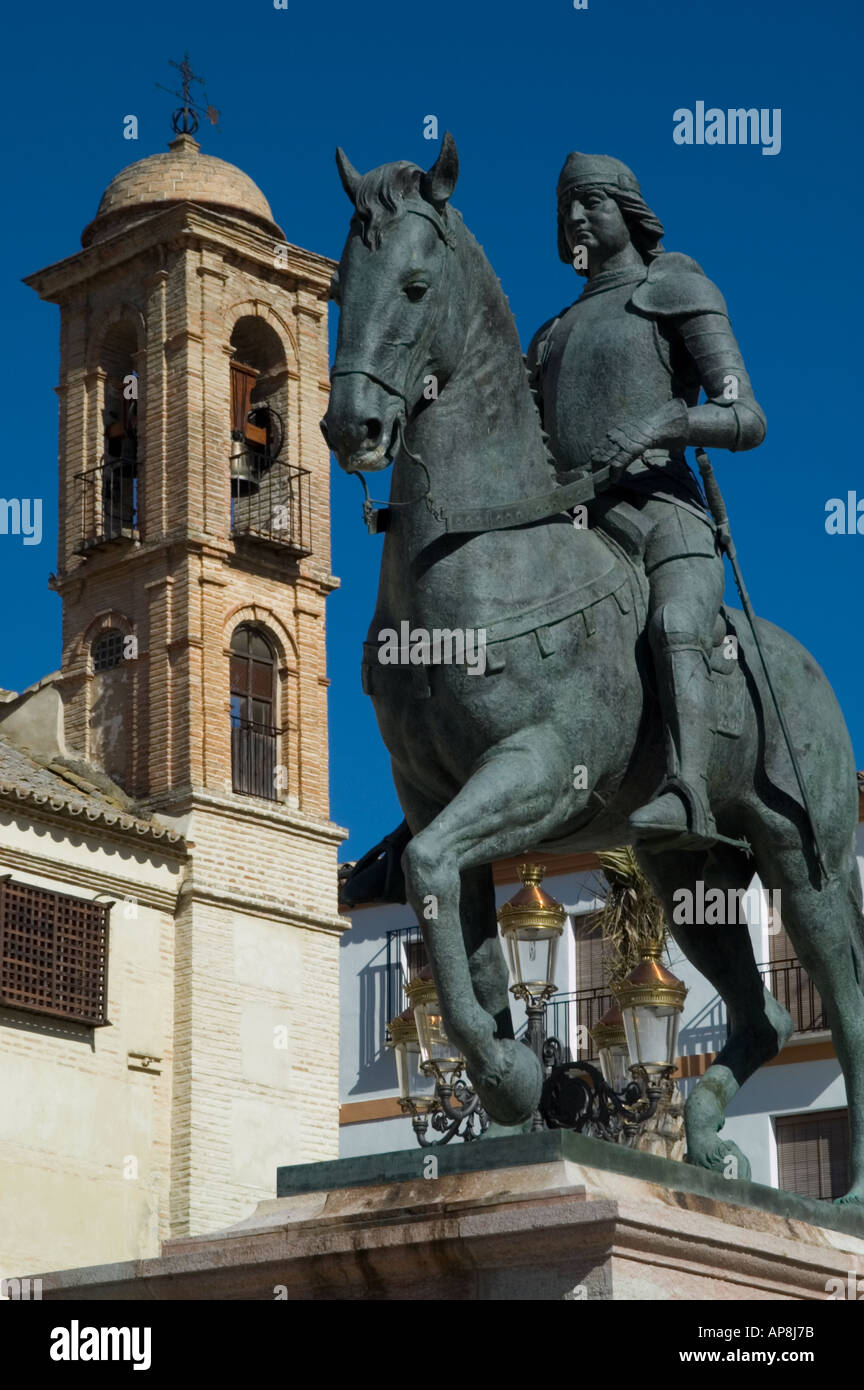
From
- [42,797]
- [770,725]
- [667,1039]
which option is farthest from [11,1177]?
[770,725]

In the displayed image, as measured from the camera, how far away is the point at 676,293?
22.9 ft

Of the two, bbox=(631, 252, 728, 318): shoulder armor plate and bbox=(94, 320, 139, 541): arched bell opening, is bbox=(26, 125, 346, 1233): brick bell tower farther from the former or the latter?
bbox=(631, 252, 728, 318): shoulder armor plate

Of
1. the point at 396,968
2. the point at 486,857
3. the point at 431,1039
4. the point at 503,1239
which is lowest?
the point at 503,1239

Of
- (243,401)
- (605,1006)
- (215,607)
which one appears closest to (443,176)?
(605,1006)

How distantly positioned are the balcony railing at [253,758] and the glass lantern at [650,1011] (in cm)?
2079

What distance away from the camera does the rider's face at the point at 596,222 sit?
715cm

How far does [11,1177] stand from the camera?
2772 cm

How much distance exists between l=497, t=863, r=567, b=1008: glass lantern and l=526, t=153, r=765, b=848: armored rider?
18.4 feet

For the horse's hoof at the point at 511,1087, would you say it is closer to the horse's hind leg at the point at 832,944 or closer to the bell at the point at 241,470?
the horse's hind leg at the point at 832,944

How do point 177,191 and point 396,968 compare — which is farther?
point 177,191

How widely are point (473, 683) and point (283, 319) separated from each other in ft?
100

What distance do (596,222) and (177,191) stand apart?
29.2 m

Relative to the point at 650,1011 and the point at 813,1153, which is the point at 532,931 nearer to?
the point at 650,1011
